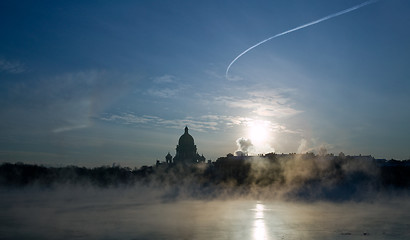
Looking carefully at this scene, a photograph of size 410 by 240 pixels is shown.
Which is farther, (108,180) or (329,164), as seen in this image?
(108,180)

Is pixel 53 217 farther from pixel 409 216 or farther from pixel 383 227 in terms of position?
pixel 409 216

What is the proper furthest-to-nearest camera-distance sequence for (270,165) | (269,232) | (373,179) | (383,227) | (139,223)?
(270,165)
(373,179)
(139,223)
(383,227)
(269,232)

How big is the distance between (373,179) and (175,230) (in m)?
84.6

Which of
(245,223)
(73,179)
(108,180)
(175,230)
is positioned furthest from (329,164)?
(73,179)

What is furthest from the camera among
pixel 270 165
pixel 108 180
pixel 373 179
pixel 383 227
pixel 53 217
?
pixel 108 180

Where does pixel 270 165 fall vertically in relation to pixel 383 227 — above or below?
above

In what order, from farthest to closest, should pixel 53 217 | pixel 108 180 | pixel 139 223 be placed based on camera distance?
pixel 108 180
pixel 53 217
pixel 139 223

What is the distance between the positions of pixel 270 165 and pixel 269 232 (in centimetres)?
9272

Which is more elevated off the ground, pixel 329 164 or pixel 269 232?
pixel 329 164

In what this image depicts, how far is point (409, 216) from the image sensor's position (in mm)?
47344

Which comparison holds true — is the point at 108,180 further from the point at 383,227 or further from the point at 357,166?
the point at 383,227

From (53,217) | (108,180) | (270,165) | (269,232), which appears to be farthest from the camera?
(108,180)

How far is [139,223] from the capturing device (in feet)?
134

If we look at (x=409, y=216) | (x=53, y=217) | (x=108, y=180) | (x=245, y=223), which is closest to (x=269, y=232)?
(x=245, y=223)
